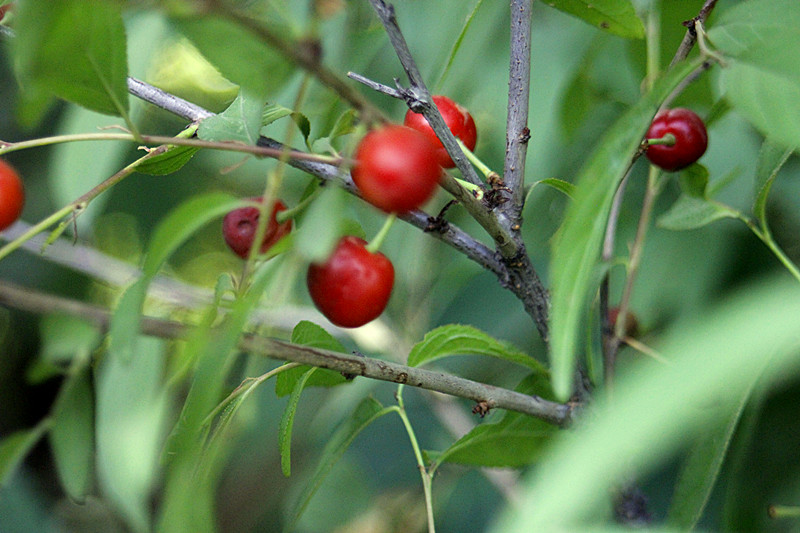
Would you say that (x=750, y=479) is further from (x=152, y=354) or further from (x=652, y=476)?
(x=152, y=354)

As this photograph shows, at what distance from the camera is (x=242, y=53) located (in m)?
0.32

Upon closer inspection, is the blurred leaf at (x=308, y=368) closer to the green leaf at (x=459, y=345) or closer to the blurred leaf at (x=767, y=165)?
the green leaf at (x=459, y=345)

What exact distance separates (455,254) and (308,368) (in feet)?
2.34

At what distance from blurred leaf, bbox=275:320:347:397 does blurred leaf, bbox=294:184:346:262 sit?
19cm

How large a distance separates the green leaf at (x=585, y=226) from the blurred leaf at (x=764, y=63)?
0.03 m

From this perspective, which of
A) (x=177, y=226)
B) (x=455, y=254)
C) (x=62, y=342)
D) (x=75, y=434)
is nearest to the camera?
(x=177, y=226)

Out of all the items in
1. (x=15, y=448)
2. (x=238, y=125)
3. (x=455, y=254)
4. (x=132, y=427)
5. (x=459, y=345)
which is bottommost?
(x=15, y=448)

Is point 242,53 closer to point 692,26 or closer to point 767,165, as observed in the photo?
point 692,26

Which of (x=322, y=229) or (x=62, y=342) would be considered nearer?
(x=322, y=229)

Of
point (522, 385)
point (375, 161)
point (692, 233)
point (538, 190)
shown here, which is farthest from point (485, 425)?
point (692, 233)

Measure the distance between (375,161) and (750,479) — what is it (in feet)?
2.65

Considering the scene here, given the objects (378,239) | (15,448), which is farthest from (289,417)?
(15,448)

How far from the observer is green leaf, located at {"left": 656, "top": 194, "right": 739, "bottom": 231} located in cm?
64

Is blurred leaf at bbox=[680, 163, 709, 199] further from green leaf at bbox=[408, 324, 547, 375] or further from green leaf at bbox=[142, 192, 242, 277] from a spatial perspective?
green leaf at bbox=[142, 192, 242, 277]
